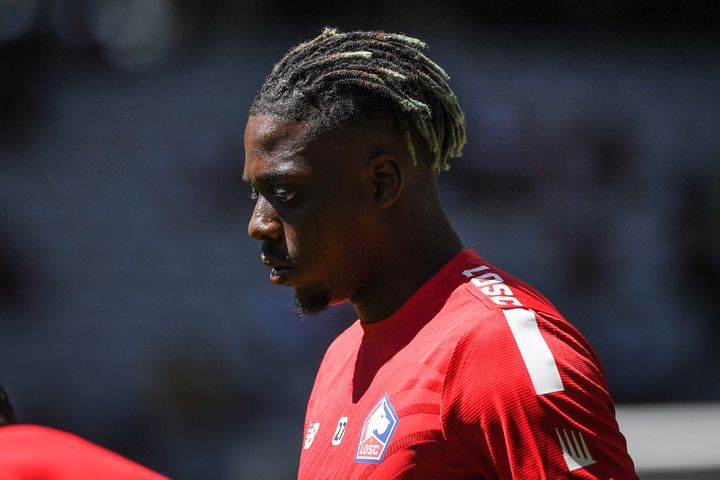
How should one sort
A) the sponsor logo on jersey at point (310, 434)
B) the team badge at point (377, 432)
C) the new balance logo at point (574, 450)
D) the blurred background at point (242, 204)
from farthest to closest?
the blurred background at point (242, 204), the sponsor logo on jersey at point (310, 434), the team badge at point (377, 432), the new balance logo at point (574, 450)

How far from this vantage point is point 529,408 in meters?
1.87

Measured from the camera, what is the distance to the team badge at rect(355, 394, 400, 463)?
2.07 m

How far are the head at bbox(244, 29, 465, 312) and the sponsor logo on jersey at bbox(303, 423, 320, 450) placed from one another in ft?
1.01

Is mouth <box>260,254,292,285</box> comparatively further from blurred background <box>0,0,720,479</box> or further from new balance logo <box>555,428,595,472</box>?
blurred background <box>0,0,720,479</box>

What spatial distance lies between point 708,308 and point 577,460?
697cm

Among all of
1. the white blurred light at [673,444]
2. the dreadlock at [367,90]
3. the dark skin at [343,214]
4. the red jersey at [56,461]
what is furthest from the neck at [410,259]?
the white blurred light at [673,444]

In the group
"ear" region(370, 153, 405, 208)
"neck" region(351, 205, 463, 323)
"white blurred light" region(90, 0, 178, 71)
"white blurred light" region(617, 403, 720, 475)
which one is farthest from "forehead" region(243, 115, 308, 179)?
"white blurred light" region(90, 0, 178, 71)

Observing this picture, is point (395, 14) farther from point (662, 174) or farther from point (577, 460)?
point (577, 460)

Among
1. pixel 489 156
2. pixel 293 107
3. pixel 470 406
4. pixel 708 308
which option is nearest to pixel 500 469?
pixel 470 406

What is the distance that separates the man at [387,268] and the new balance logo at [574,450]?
77 millimetres

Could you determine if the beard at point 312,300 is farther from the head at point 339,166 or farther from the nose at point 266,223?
the nose at point 266,223

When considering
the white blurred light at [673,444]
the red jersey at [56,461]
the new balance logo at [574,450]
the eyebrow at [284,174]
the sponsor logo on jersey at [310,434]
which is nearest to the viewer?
the new balance logo at [574,450]

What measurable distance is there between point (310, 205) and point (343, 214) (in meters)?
0.07

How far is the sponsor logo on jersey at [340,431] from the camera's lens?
2311 millimetres
